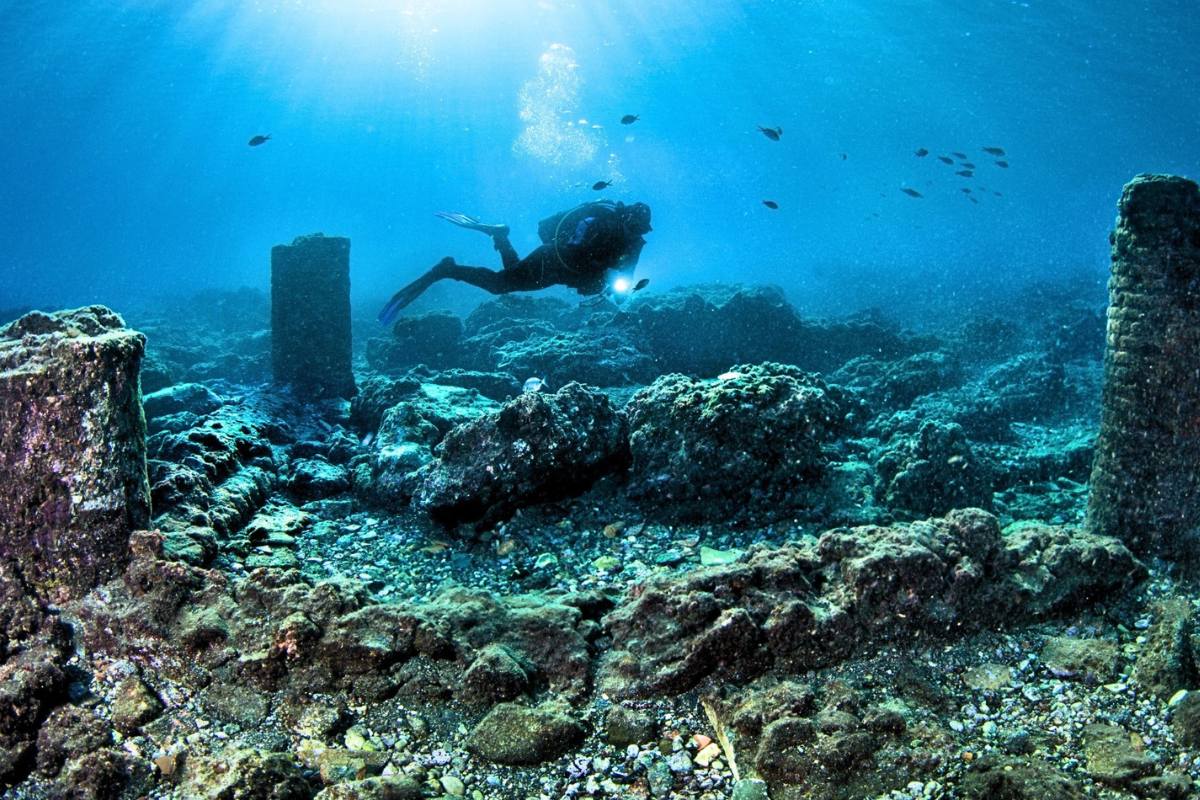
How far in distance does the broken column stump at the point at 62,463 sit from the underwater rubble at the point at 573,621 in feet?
0.04

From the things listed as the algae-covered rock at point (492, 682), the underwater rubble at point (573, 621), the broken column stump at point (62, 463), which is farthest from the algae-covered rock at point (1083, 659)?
the broken column stump at point (62, 463)

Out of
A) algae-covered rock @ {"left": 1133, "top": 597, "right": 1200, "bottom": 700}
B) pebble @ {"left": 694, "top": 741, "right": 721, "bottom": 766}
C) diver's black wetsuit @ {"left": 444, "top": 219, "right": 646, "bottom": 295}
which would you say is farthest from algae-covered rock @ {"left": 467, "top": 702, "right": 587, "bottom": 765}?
diver's black wetsuit @ {"left": 444, "top": 219, "right": 646, "bottom": 295}

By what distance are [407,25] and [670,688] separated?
9039 centimetres

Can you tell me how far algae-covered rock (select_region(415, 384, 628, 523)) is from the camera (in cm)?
491

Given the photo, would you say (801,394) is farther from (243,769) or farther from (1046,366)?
(1046,366)

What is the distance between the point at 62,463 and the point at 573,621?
273 centimetres

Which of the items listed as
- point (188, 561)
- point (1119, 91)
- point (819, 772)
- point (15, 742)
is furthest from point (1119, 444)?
point (1119, 91)

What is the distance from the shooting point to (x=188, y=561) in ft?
11.8

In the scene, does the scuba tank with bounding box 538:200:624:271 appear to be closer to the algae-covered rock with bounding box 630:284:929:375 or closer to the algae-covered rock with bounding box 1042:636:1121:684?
the algae-covered rock with bounding box 630:284:929:375

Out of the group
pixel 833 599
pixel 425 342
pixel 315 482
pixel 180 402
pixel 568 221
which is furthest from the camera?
Result: pixel 425 342

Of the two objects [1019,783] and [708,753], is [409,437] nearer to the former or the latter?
[708,753]

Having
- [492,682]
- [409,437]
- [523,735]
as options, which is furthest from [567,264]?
[523,735]

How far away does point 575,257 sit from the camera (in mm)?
7586

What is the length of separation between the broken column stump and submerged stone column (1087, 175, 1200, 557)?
5845 millimetres
